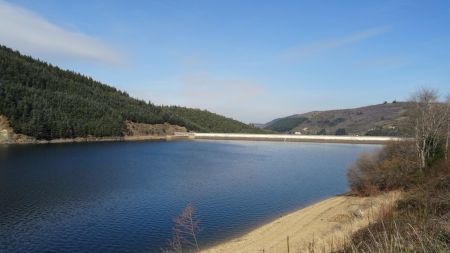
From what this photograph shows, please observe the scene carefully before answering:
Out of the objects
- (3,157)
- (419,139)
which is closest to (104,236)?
(419,139)

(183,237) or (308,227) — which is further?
(308,227)

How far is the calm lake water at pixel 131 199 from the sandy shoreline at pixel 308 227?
2.21m

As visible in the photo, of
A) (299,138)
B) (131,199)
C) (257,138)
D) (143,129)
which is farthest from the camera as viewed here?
(257,138)

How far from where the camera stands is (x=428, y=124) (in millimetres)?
45000

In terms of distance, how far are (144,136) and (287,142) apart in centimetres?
6245

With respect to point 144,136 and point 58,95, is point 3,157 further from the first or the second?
A: point 144,136

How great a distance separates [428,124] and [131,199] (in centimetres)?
3312

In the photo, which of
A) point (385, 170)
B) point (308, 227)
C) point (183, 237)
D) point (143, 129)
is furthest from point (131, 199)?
point (143, 129)

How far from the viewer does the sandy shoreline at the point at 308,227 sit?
26891 millimetres

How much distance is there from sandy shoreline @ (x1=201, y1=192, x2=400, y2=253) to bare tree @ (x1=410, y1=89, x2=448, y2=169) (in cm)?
955

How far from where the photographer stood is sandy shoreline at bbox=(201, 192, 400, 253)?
26.9 meters

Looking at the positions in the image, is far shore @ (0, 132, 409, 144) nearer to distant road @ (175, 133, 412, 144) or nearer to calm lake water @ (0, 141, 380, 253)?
distant road @ (175, 133, 412, 144)

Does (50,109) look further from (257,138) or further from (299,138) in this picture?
(299,138)

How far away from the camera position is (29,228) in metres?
31.9
